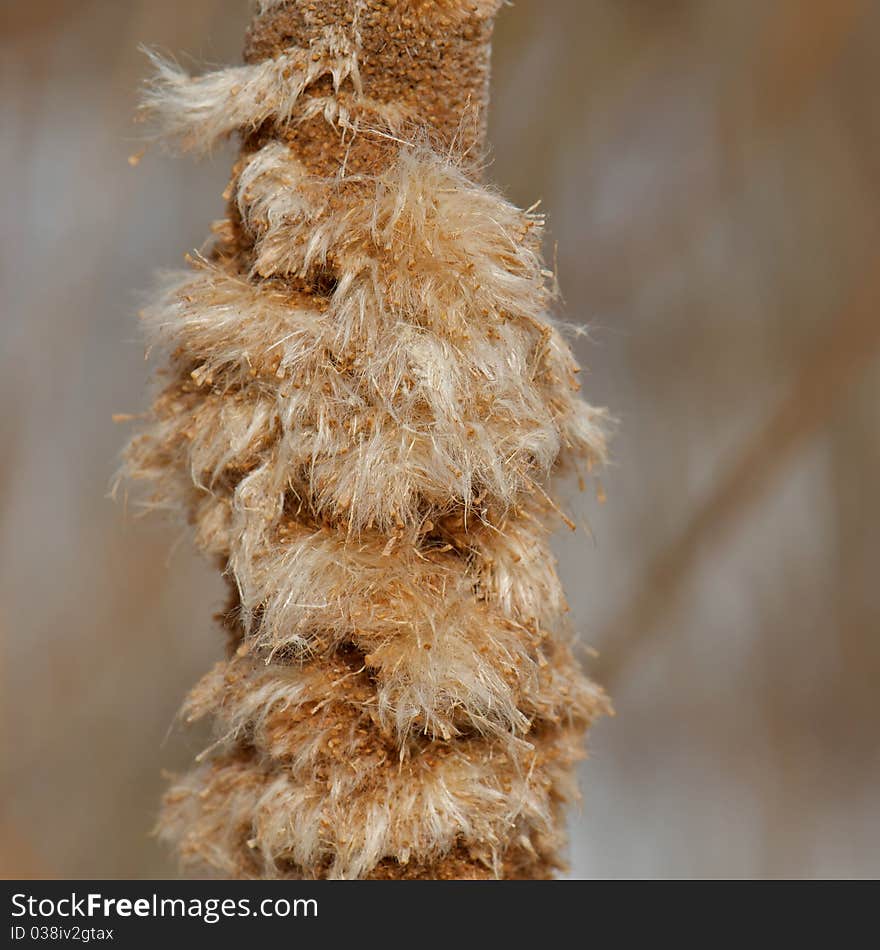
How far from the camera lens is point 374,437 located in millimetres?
368

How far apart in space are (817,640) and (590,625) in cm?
28

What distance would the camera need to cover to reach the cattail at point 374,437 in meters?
0.37

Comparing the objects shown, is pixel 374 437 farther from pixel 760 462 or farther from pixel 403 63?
pixel 760 462

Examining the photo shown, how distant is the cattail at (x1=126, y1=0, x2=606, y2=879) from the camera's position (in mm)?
370

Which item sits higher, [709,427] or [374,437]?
[709,427]

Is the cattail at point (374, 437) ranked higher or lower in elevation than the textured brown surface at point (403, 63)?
lower

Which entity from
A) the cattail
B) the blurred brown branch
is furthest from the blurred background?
the cattail

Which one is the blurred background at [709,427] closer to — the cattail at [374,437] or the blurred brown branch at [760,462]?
the blurred brown branch at [760,462]

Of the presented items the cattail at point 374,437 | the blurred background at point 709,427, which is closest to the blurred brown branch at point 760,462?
the blurred background at point 709,427

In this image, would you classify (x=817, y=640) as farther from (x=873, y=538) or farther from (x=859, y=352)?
(x=859, y=352)

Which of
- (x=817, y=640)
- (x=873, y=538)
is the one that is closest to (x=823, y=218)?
(x=873, y=538)

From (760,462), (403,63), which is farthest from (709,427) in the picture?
(403,63)

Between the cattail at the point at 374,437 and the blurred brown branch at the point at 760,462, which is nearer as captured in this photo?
the cattail at the point at 374,437

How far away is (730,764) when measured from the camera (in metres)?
1.12
